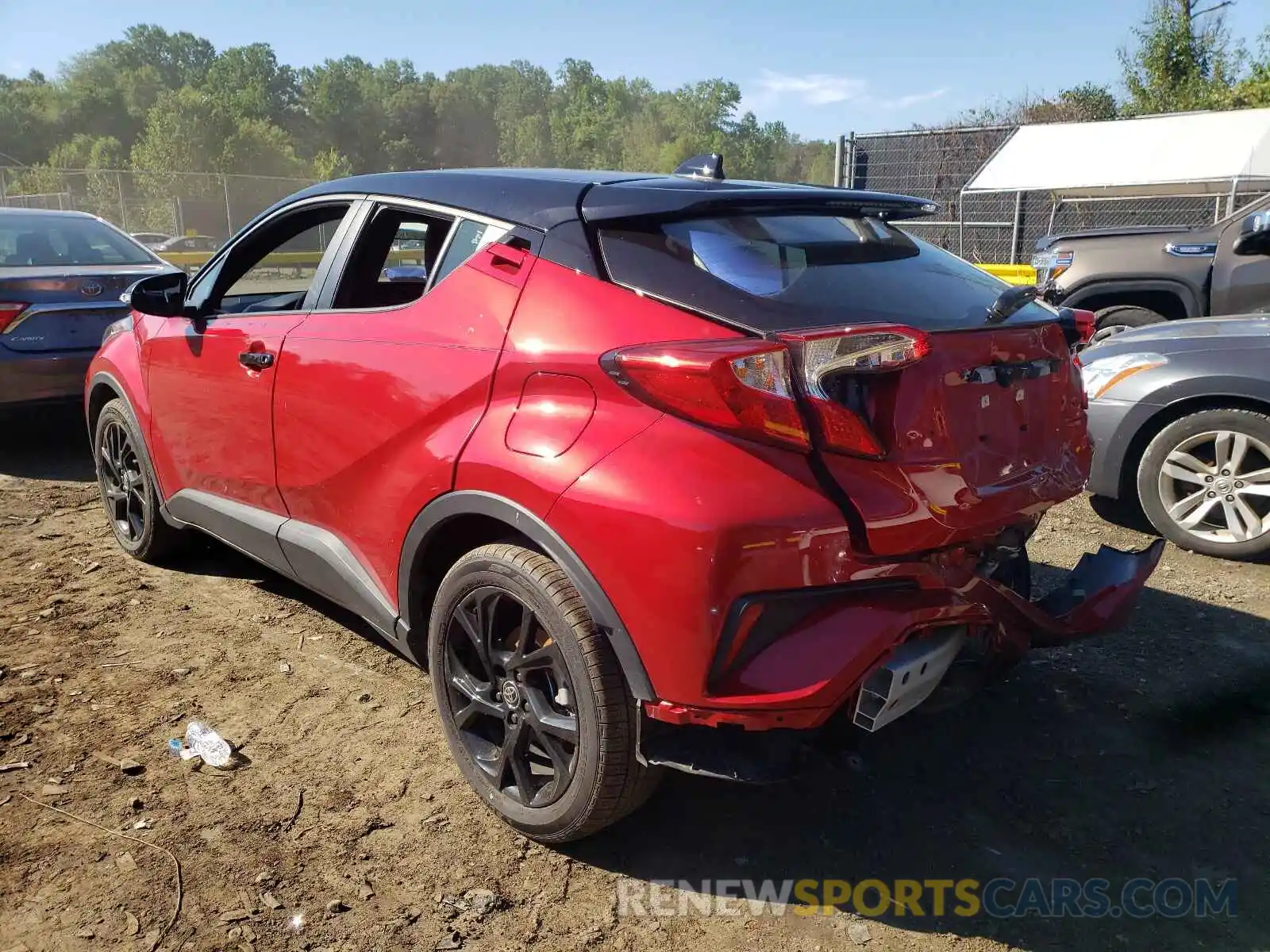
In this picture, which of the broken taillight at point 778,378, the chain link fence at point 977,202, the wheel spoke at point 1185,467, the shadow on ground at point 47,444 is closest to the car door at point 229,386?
the broken taillight at point 778,378

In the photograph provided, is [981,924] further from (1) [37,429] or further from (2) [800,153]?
(2) [800,153]

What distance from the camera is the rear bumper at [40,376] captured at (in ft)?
19.3

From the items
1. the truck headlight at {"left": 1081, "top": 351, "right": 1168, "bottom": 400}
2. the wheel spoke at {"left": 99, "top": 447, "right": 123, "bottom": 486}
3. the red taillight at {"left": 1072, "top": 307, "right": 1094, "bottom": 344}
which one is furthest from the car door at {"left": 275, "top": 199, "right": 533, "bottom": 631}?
the truck headlight at {"left": 1081, "top": 351, "right": 1168, "bottom": 400}

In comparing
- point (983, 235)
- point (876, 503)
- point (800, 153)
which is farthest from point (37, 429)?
point (800, 153)

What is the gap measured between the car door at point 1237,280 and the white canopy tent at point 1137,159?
22.5 ft

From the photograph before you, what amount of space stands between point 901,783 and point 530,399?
1.58 m

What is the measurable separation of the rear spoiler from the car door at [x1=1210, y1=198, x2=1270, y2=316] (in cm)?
597

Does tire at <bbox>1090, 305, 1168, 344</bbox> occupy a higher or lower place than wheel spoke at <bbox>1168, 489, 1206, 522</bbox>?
higher

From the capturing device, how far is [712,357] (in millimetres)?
1993

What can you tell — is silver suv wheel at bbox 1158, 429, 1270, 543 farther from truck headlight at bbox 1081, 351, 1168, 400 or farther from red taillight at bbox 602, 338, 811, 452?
red taillight at bbox 602, 338, 811, 452

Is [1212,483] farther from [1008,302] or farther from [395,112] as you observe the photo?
[395,112]

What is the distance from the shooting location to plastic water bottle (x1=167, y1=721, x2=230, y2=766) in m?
2.89

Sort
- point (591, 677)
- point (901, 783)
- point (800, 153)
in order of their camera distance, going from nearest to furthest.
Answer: point (591, 677), point (901, 783), point (800, 153)

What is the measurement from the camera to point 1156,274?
25.0ft
